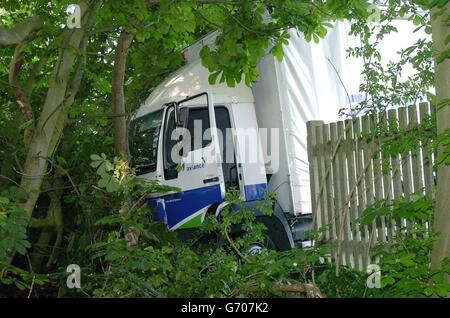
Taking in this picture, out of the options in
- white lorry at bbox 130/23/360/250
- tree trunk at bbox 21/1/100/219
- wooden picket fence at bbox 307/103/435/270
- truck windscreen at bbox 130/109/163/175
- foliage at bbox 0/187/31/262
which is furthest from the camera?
truck windscreen at bbox 130/109/163/175

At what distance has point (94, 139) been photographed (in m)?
7.51

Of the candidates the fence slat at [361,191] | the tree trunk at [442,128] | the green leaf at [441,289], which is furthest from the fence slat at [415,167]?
the green leaf at [441,289]

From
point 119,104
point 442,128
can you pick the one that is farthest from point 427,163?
point 119,104

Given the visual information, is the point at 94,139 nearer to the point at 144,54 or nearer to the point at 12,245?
the point at 144,54

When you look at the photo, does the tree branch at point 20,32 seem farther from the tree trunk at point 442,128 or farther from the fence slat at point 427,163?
the fence slat at point 427,163

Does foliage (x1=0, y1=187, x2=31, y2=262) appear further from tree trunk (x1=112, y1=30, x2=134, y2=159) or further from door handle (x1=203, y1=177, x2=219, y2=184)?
door handle (x1=203, y1=177, x2=219, y2=184)

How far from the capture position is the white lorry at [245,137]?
769 cm

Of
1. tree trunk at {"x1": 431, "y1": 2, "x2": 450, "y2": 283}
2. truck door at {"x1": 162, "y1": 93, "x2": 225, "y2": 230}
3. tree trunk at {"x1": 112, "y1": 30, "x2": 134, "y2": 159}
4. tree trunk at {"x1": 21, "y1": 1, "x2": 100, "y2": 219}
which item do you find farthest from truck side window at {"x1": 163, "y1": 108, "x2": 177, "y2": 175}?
tree trunk at {"x1": 431, "y1": 2, "x2": 450, "y2": 283}

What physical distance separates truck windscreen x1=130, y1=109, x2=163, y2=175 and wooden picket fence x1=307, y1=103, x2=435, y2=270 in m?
2.25

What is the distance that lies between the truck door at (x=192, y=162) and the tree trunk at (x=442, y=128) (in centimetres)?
428

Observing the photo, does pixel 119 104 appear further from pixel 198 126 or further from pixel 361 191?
pixel 361 191

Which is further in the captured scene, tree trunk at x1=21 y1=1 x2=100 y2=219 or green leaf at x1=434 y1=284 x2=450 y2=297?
tree trunk at x1=21 y1=1 x2=100 y2=219

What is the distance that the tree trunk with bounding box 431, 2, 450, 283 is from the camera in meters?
3.31

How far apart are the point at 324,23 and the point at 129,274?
4072 millimetres
